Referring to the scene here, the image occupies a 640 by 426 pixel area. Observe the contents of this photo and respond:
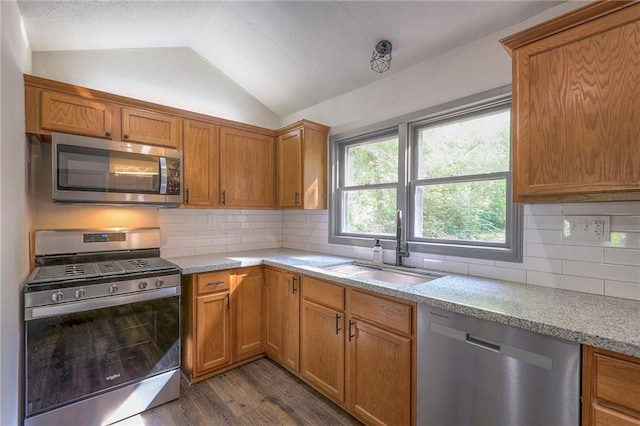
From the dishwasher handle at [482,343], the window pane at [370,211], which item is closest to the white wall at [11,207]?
the dishwasher handle at [482,343]

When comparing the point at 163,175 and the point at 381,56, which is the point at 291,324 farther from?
the point at 381,56

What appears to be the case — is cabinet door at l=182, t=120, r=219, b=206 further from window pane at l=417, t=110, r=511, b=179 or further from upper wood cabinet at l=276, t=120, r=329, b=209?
window pane at l=417, t=110, r=511, b=179

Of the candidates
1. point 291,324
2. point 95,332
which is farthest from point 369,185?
point 95,332

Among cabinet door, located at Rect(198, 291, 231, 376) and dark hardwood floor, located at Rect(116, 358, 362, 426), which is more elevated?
cabinet door, located at Rect(198, 291, 231, 376)

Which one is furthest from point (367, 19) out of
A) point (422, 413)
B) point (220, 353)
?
point (220, 353)

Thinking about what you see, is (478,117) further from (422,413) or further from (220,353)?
(220,353)

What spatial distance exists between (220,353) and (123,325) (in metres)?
0.79

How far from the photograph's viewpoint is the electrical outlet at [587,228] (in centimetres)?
146

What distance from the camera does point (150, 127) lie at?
7.66 ft

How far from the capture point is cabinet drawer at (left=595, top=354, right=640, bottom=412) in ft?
3.10

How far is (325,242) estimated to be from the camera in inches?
119

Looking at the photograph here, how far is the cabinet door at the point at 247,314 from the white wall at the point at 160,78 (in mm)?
1714

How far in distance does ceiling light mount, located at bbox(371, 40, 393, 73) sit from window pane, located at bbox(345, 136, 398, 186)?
0.57 meters

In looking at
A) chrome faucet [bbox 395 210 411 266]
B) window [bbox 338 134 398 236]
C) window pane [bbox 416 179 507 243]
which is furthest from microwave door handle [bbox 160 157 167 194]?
window pane [bbox 416 179 507 243]
